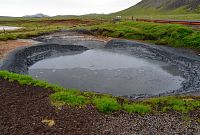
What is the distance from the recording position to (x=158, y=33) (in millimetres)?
65938

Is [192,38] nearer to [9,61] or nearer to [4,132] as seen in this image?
[9,61]

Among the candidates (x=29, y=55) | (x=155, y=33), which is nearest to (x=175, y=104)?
(x=29, y=55)

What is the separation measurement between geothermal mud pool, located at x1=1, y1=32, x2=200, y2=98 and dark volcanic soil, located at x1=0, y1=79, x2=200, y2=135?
8266mm

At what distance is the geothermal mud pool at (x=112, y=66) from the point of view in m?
33.3

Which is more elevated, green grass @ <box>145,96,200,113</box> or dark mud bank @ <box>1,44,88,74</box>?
dark mud bank @ <box>1,44,88,74</box>

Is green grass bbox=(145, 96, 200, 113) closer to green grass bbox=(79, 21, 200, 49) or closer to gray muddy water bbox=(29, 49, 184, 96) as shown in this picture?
gray muddy water bbox=(29, 49, 184, 96)

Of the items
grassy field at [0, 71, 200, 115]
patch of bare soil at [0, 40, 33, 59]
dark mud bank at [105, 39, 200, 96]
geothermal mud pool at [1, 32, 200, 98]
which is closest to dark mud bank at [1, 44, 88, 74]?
geothermal mud pool at [1, 32, 200, 98]

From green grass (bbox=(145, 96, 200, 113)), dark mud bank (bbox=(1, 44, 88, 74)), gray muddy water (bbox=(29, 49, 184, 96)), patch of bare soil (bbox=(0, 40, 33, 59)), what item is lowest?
gray muddy water (bbox=(29, 49, 184, 96))

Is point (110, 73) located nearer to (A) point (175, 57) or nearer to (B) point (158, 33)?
(A) point (175, 57)

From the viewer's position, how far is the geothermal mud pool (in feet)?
109

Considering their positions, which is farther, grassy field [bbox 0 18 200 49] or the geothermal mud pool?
grassy field [bbox 0 18 200 49]

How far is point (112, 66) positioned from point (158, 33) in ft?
82.5

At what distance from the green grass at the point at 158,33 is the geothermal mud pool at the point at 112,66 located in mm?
3388

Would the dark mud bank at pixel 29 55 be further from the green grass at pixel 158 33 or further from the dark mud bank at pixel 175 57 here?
the green grass at pixel 158 33
